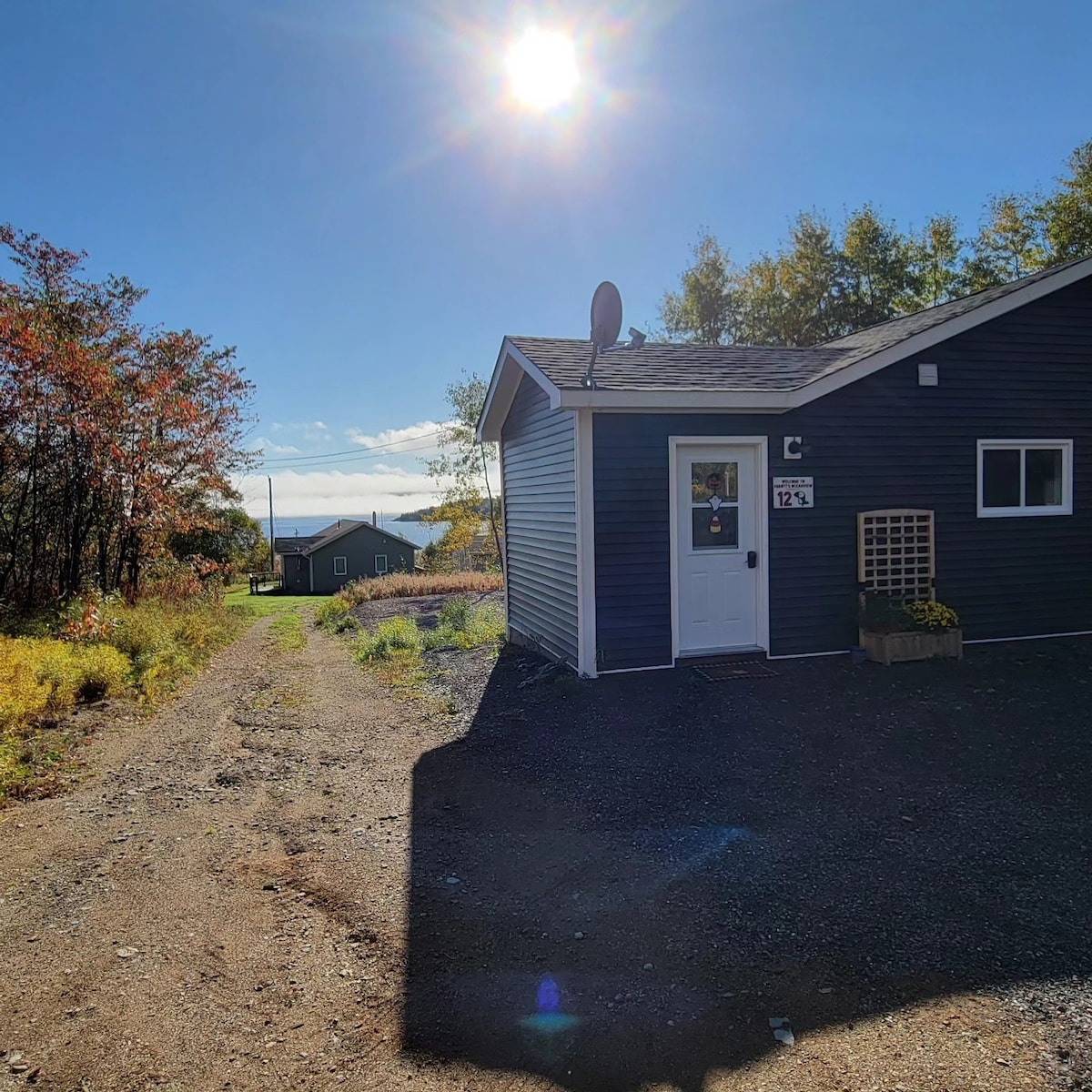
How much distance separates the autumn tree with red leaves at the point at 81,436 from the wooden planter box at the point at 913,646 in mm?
9979

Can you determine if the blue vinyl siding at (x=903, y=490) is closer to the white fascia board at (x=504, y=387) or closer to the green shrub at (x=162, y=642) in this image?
the white fascia board at (x=504, y=387)

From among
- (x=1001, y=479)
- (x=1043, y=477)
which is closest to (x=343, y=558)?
(x=1001, y=479)

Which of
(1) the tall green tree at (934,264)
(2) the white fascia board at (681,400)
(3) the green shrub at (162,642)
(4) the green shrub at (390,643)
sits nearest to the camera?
(2) the white fascia board at (681,400)

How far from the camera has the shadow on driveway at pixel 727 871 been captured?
2.56m

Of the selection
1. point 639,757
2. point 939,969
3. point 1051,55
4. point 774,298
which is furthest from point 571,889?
point 774,298

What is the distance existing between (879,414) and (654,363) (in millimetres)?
2444

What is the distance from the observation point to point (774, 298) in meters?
29.2

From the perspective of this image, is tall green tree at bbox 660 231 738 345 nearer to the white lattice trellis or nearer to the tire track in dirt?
the white lattice trellis

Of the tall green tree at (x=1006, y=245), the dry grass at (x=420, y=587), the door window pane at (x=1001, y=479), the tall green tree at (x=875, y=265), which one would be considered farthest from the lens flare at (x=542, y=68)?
the tall green tree at (x=875, y=265)

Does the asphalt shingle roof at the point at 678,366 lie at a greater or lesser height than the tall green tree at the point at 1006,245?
lesser

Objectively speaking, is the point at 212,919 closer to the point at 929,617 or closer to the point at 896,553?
the point at 929,617

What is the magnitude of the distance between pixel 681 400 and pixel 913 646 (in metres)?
3.43

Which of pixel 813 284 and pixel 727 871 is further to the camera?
pixel 813 284

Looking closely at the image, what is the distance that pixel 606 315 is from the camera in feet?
26.0
